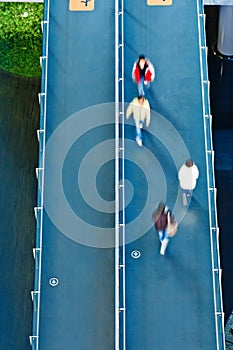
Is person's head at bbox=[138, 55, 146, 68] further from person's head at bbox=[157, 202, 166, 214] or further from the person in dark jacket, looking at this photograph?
the person in dark jacket

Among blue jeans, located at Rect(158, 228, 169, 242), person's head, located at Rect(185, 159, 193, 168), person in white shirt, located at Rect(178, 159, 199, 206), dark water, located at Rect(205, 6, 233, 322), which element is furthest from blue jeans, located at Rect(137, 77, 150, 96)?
dark water, located at Rect(205, 6, 233, 322)

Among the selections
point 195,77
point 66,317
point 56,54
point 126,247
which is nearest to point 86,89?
point 56,54

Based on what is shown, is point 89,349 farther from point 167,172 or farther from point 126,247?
point 167,172

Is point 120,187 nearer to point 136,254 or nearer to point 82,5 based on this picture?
point 136,254

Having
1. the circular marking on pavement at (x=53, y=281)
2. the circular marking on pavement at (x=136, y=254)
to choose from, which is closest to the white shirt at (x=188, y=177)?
the circular marking on pavement at (x=136, y=254)

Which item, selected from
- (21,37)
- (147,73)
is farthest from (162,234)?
(21,37)
